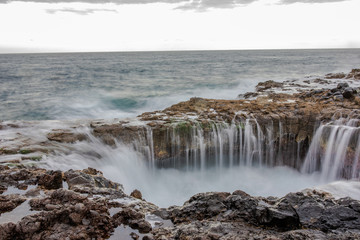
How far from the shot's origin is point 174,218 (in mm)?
4016

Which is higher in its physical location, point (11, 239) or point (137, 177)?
point (11, 239)

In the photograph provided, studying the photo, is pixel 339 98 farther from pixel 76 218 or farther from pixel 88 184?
pixel 76 218

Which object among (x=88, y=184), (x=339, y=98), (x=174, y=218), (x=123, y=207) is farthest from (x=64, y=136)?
(x=339, y=98)

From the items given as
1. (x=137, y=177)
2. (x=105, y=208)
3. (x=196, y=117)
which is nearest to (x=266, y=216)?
(x=105, y=208)

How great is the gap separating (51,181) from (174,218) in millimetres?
2567

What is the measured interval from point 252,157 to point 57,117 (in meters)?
12.1

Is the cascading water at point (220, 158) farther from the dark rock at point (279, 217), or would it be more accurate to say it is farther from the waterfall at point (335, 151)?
the dark rock at point (279, 217)

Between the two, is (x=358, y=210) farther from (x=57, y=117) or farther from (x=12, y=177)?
(x=57, y=117)

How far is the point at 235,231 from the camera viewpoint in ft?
11.1

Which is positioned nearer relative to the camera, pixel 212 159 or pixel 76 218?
pixel 76 218

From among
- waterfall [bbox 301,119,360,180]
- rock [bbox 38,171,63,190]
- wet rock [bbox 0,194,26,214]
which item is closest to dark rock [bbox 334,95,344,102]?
waterfall [bbox 301,119,360,180]

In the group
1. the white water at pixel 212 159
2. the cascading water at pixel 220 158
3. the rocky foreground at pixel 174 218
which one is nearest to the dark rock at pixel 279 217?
the rocky foreground at pixel 174 218

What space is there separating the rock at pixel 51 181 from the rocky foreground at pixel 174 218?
29 centimetres

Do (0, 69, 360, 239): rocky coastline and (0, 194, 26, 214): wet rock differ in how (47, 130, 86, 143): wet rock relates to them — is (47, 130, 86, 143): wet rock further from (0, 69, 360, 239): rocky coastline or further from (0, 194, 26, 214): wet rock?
(0, 194, 26, 214): wet rock
